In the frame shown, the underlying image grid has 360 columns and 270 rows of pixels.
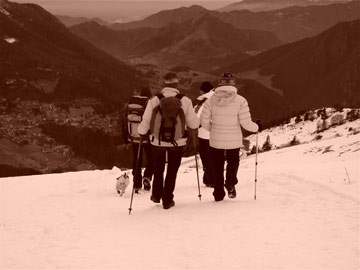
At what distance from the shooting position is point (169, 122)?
998 cm

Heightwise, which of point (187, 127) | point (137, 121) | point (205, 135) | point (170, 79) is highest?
point (170, 79)

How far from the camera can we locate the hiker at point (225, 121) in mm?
10453

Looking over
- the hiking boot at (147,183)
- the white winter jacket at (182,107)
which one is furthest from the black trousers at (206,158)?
the white winter jacket at (182,107)

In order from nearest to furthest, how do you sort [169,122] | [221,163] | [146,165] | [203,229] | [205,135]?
[203,229] → [169,122] → [221,163] → [205,135] → [146,165]

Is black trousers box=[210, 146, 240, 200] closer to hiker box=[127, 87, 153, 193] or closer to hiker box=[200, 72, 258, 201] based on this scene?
hiker box=[200, 72, 258, 201]

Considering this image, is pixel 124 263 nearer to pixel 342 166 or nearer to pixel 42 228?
pixel 42 228

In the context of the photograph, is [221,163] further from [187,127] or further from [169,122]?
[169,122]

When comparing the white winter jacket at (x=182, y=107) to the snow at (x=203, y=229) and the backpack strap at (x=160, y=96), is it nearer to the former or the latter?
the backpack strap at (x=160, y=96)

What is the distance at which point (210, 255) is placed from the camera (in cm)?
815

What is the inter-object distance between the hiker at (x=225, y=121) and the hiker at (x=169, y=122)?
0.54 m

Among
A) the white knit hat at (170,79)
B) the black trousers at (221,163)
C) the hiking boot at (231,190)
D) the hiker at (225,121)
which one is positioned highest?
the white knit hat at (170,79)

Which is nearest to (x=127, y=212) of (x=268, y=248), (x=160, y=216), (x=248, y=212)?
(x=160, y=216)

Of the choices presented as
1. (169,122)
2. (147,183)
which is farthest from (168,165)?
(147,183)

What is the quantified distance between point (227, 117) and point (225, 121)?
104 mm
